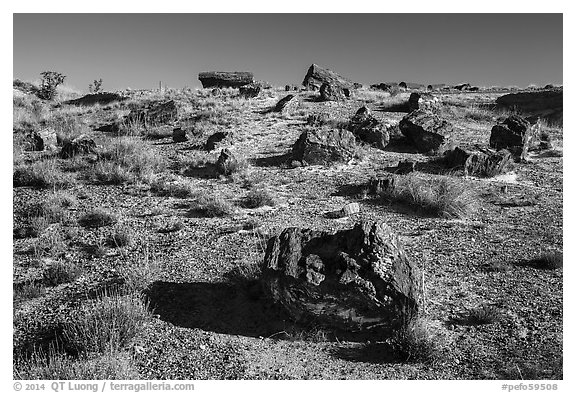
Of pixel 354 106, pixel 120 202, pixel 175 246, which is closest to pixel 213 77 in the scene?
pixel 354 106

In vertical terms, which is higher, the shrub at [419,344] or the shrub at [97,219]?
the shrub at [97,219]

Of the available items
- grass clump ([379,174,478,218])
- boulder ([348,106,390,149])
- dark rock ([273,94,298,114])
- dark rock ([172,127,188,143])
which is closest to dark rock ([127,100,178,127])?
dark rock ([172,127,188,143])

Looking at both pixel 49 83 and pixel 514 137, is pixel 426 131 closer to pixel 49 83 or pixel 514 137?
pixel 514 137

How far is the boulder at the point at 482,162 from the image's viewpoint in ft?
43.2

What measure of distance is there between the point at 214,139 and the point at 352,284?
1045cm

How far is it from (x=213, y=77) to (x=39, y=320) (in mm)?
29164

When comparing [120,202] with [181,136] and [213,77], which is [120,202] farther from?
[213,77]

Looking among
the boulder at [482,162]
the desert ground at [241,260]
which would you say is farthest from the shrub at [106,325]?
the boulder at [482,162]

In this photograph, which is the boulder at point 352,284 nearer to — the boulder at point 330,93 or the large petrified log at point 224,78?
the boulder at point 330,93

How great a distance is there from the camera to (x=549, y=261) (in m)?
8.22

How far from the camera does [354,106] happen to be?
2281 centimetres

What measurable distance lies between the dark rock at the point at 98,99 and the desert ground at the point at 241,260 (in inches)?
429

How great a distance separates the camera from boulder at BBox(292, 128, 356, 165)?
1401 cm

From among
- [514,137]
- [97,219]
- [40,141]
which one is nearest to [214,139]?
[40,141]
